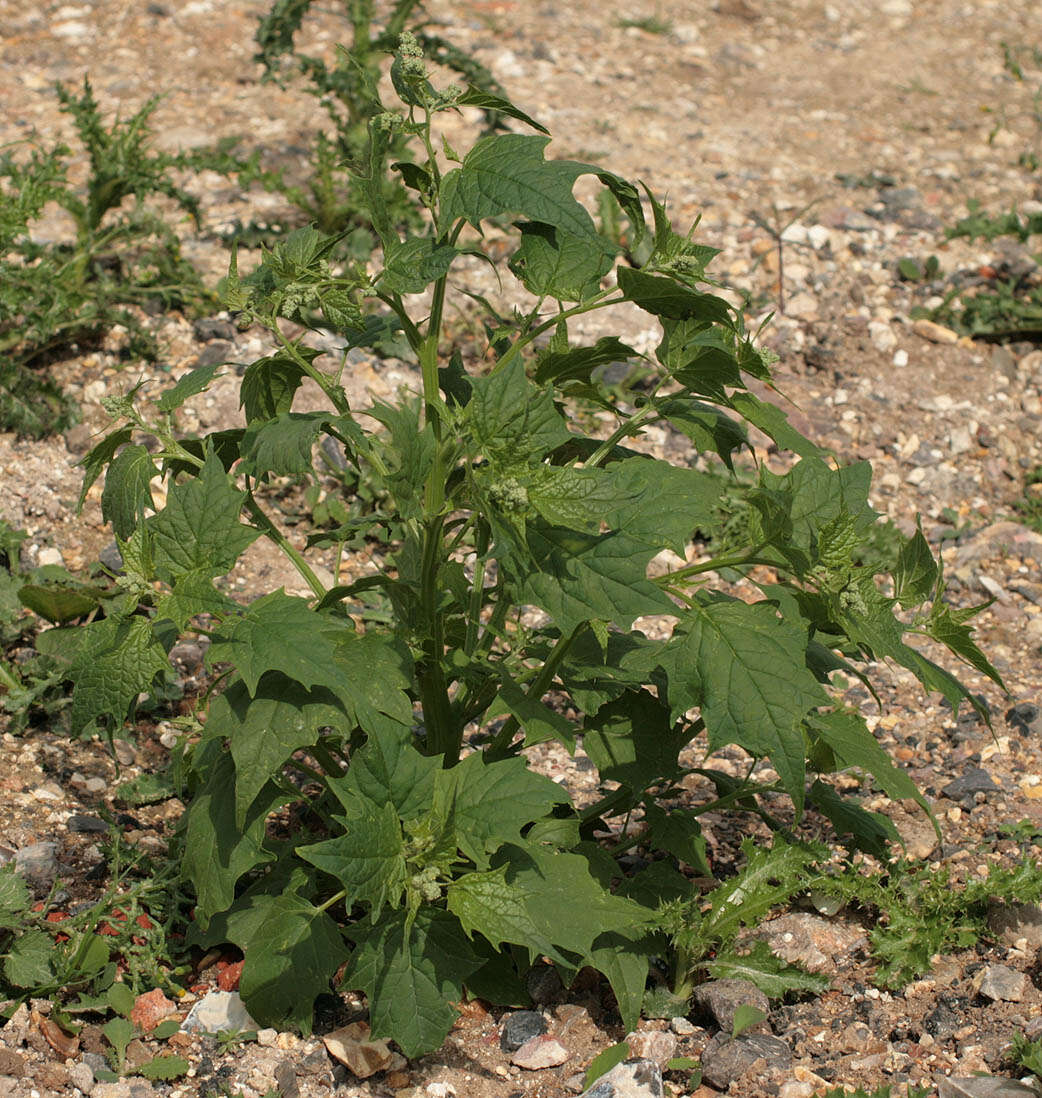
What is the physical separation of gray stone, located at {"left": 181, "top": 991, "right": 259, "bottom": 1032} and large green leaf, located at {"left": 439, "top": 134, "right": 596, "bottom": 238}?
5.38ft

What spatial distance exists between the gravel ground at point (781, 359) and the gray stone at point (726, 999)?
0.15ft

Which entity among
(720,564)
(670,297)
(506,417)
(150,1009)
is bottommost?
(150,1009)

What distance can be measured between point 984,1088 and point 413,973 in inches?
42.5

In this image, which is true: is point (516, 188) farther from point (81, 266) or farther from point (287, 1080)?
point (81, 266)

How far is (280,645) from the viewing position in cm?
211

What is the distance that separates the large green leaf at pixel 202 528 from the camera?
2.25 m

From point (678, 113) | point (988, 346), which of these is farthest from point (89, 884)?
point (678, 113)

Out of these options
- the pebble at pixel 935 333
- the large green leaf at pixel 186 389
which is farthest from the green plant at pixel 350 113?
the large green leaf at pixel 186 389

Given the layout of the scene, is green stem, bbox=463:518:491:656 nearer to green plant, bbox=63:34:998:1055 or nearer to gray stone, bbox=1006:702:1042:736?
green plant, bbox=63:34:998:1055

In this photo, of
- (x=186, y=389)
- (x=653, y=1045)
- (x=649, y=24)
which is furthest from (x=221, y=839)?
(x=649, y=24)

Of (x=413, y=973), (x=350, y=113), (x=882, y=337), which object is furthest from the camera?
(x=350, y=113)

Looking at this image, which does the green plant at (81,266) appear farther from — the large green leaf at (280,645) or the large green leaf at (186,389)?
the large green leaf at (280,645)

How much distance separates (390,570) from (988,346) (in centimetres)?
277

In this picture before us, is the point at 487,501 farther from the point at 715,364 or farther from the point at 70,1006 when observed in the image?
the point at 70,1006
